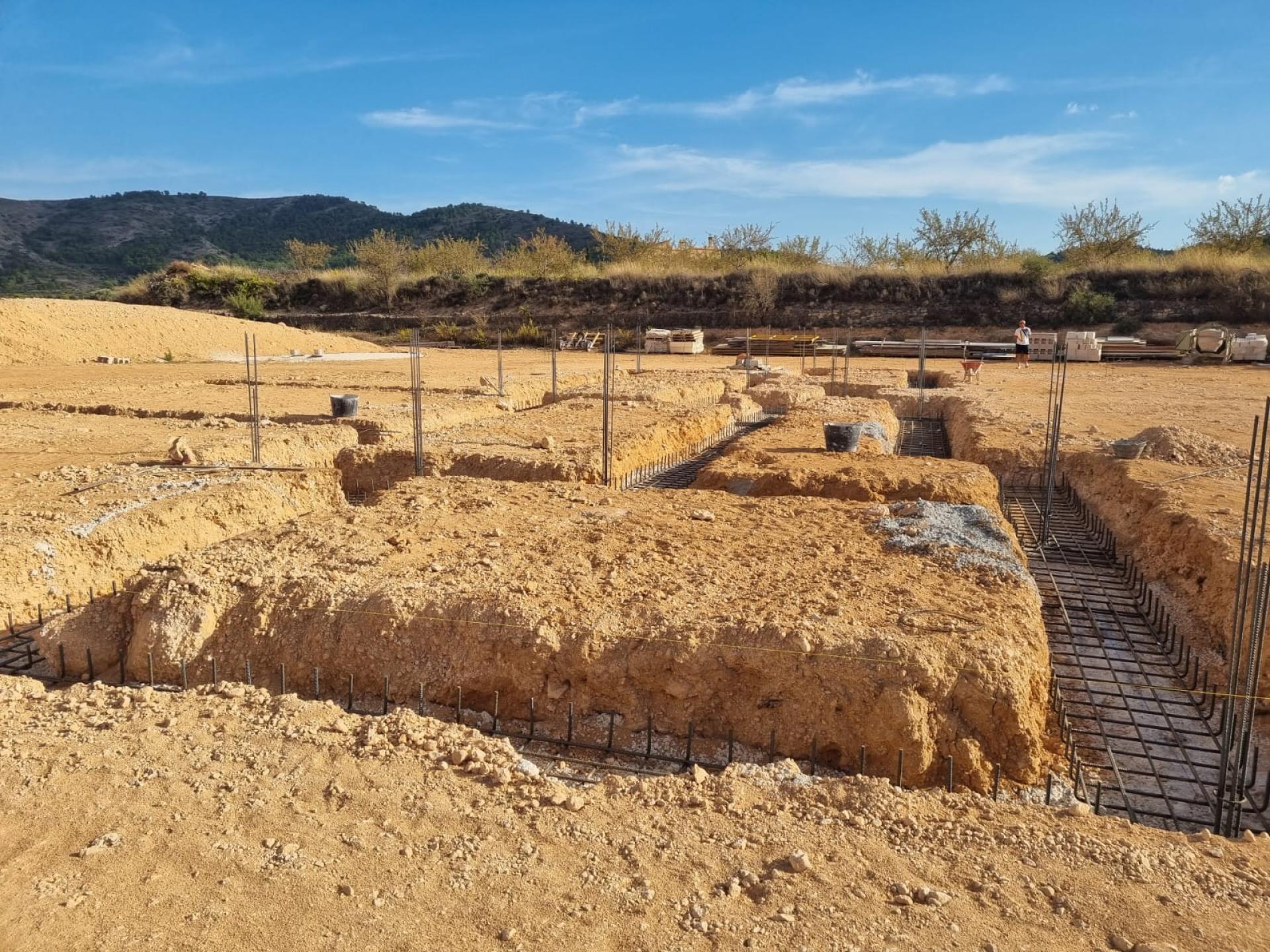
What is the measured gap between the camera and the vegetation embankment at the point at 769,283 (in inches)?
1080

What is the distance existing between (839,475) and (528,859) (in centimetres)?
562

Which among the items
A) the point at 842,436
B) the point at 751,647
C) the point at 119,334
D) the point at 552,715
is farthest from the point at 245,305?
the point at 751,647

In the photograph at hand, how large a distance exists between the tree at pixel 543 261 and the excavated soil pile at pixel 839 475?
28509 mm

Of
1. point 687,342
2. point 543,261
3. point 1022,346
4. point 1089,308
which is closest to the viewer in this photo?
point 1022,346

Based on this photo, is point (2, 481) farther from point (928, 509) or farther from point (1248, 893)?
point (1248, 893)

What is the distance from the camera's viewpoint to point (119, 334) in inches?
847

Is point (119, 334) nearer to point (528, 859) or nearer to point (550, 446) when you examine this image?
point (550, 446)

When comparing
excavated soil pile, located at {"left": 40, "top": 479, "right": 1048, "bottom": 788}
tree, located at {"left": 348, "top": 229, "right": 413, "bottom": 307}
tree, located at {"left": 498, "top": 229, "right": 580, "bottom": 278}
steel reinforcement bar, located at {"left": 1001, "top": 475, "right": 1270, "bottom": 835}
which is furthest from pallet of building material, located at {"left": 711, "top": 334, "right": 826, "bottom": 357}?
excavated soil pile, located at {"left": 40, "top": 479, "right": 1048, "bottom": 788}

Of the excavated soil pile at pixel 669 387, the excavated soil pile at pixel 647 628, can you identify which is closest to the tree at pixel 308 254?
the excavated soil pile at pixel 669 387

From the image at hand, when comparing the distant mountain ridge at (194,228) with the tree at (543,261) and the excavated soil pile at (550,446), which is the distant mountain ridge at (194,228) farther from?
the excavated soil pile at (550,446)

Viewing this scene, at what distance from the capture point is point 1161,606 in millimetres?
5539

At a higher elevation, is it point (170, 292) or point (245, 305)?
point (170, 292)

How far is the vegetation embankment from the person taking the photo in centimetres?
2742

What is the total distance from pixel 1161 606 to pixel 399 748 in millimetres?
4912
